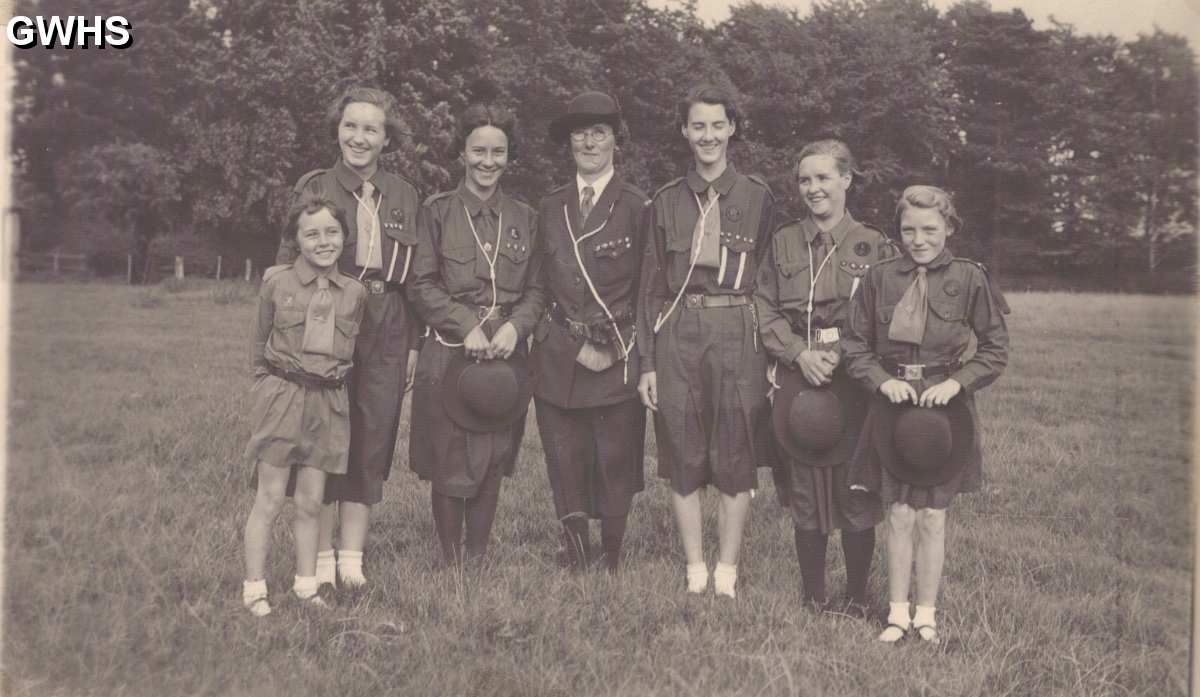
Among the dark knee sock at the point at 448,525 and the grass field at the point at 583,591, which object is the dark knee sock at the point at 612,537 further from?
the dark knee sock at the point at 448,525

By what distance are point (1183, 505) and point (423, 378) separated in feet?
11.1

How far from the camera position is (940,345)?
397 centimetres

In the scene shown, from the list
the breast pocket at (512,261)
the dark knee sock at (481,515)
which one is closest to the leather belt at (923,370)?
the breast pocket at (512,261)

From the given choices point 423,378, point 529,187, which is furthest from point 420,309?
point 529,187

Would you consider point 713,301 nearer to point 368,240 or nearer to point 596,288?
point 596,288

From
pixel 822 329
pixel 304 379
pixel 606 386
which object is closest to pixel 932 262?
pixel 822 329

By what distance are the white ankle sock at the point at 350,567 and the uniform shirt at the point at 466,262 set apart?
1.15 metres

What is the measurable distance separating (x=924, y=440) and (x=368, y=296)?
257 cm

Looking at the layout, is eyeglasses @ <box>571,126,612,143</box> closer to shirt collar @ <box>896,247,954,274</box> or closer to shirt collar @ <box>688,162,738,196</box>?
shirt collar @ <box>688,162,738,196</box>

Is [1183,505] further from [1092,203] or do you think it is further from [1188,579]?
[1092,203]

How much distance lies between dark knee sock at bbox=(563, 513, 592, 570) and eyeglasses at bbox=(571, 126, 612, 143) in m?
1.90

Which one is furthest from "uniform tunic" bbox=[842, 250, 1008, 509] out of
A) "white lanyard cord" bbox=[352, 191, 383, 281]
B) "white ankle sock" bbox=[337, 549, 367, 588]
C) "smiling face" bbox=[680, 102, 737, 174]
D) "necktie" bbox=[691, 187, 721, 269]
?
"white ankle sock" bbox=[337, 549, 367, 588]

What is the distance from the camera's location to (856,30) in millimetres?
8438

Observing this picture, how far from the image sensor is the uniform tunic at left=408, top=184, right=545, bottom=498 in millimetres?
4660
